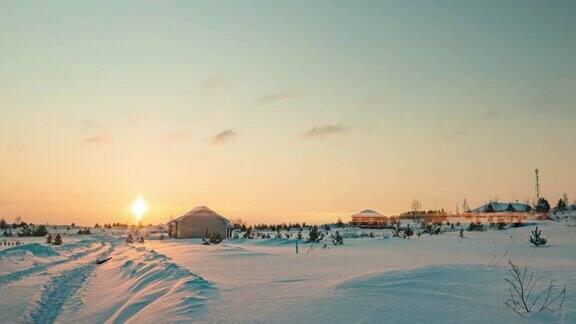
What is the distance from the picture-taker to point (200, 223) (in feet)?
153

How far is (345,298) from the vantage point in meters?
6.43

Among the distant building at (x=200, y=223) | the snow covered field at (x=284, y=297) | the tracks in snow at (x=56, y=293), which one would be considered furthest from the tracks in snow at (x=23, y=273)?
the distant building at (x=200, y=223)

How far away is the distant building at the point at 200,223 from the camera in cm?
4619

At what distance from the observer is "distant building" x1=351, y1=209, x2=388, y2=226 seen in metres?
61.5

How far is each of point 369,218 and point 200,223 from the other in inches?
1002

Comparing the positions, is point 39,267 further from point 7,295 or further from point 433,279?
point 433,279

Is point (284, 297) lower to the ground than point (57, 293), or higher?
higher

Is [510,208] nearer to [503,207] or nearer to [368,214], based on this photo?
[503,207]

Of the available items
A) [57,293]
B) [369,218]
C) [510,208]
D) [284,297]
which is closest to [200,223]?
[369,218]

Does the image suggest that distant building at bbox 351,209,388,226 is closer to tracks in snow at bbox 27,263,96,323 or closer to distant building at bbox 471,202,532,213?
distant building at bbox 471,202,532,213

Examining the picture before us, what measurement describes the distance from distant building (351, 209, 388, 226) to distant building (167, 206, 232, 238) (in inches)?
886

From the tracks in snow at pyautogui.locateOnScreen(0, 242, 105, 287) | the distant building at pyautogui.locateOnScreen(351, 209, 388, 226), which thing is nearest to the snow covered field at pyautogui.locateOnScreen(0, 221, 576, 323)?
the tracks in snow at pyautogui.locateOnScreen(0, 242, 105, 287)

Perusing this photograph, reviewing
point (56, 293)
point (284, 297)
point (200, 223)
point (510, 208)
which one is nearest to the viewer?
point (284, 297)

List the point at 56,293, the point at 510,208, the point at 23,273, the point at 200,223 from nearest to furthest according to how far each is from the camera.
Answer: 1. the point at 56,293
2. the point at 23,273
3. the point at 200,223
4. the point at 510,208
